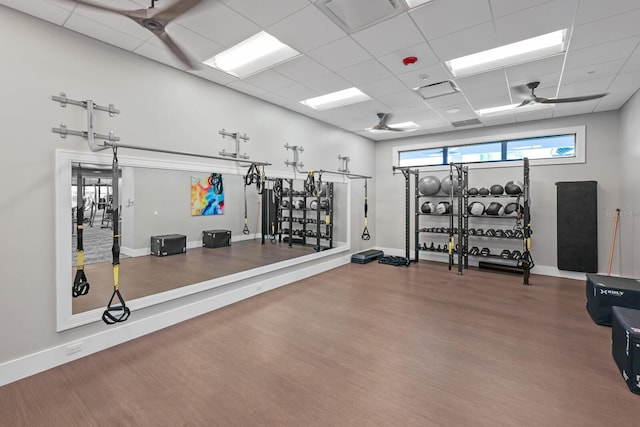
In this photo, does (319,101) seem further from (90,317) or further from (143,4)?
(90,317)

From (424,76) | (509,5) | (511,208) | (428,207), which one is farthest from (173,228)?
(511,208)

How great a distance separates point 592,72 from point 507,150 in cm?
277

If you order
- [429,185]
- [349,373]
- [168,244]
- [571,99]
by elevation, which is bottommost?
[349,373]

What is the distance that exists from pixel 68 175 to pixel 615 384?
4.99 m

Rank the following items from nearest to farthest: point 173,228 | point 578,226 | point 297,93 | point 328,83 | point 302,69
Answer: point 302,69 → point 328,83 → point 297,93 → point 173,228 → point 578,226

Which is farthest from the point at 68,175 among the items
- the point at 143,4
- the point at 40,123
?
the point at 143,4

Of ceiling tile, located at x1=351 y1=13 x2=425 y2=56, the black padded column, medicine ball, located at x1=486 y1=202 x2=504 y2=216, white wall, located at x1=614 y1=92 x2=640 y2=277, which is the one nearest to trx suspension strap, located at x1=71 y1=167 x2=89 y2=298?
ceiling tile, located at x1=351 y1=13 x2=425 y2=56

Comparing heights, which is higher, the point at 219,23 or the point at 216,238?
the point at 219,23

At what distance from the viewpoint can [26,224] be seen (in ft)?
8.21

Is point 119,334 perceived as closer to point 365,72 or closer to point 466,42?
point 365,72

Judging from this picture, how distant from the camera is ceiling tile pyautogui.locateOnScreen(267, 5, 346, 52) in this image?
100 inches

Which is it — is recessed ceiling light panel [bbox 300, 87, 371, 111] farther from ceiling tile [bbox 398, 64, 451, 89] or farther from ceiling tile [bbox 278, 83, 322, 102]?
ceiling tile [bbox 398, 64, 451, 89]

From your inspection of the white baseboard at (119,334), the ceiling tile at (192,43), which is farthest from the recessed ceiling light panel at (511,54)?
the white baseboard at (119,334)

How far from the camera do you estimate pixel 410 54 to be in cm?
321
